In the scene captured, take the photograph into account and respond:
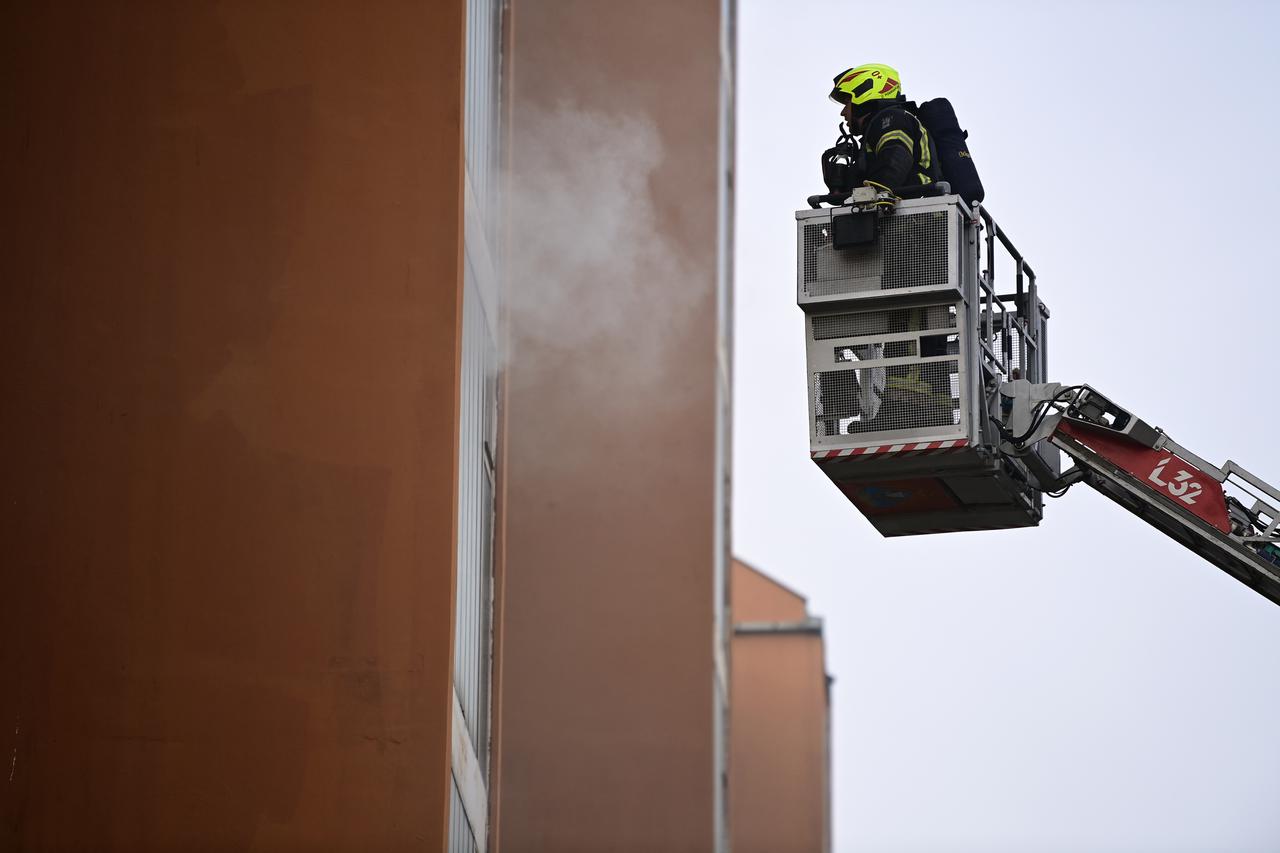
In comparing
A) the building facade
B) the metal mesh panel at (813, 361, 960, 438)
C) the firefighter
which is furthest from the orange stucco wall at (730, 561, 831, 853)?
the firefighter

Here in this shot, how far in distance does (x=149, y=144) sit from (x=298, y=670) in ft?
10.6

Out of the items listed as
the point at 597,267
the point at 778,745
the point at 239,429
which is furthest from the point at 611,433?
the point at 778,745

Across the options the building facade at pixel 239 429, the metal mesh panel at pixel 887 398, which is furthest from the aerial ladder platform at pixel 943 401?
the building facade at pixel 239 429

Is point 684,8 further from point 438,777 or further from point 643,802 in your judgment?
point 438,777

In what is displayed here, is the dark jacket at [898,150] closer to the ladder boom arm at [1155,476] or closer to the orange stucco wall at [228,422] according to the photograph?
the ladder boom arm at [1155,476]

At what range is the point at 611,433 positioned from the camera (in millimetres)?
20016

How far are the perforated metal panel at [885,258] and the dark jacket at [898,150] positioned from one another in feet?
0.79

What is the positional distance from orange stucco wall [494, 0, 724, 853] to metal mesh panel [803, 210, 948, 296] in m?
8.17

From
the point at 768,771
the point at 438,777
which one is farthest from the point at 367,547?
the point at 768,771

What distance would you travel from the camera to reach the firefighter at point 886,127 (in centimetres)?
977

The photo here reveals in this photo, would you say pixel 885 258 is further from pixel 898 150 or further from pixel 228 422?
pixel 228 422

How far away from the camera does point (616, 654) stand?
1988cm

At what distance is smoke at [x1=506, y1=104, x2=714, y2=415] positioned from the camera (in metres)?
18.1

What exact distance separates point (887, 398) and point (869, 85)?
1.70 m
